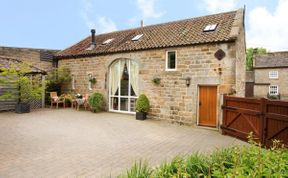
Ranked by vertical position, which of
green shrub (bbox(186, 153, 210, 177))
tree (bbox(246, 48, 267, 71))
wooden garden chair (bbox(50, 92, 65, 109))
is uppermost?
tree (bbox(246, 48, 267, 71))

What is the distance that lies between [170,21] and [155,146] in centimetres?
1091

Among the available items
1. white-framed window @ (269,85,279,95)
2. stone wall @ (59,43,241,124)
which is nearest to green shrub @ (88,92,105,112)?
stone wall @ (59,43,241,124)

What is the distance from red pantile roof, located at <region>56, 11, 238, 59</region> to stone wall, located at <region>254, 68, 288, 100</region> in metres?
26.2

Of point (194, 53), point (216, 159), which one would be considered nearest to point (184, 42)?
point (194, 53)

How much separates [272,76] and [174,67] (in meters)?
29.8

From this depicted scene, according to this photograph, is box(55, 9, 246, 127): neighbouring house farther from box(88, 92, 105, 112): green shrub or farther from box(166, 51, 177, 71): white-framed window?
box(88, 92, 105, 112): green shrub

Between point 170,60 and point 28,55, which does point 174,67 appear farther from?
point 28,55

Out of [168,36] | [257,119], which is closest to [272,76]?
[168,36]

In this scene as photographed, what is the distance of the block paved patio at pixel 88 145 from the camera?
5.47 metres

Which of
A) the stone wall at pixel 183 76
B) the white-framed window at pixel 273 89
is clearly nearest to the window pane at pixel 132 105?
the stone wall at pixel 183 76

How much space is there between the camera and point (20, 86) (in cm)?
1423

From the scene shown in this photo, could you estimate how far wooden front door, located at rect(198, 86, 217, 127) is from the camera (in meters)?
11.2

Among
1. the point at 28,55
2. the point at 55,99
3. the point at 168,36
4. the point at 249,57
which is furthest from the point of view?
the point at 249,57

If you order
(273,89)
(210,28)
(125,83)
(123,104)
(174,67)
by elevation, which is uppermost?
(210,28)
